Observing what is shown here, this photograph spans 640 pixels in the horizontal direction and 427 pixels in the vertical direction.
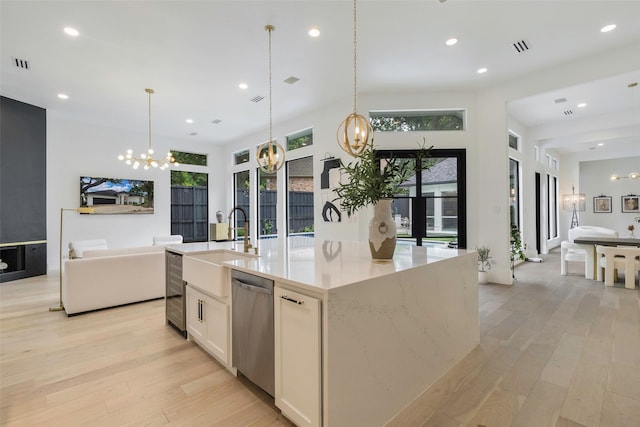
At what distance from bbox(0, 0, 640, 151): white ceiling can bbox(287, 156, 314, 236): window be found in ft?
4.79

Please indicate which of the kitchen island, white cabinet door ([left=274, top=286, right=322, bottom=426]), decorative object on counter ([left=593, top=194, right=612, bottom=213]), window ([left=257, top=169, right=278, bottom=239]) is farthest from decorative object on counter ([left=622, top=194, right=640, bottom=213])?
white cabinet door ([left=274, top=286, right=322, bottom=426])

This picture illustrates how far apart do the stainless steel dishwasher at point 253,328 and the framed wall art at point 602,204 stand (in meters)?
13.0

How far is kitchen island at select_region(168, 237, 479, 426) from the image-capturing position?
1.48 meters

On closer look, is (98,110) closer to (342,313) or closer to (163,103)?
(163,103)

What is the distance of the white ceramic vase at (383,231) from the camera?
2.18 metres

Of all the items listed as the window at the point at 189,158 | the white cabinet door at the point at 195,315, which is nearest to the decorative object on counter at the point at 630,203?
the white cabinet door at the point at 195,315

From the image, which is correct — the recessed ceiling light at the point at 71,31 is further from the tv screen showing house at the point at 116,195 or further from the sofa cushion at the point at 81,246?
the tv screen showing house at the point at 116,195

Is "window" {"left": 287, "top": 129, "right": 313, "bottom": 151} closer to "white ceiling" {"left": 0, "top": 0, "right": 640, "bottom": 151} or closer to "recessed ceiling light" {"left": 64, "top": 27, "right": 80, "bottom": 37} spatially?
"white ceiling" {"left": 0, "top": 0, "right": 640, "bottom": 151}

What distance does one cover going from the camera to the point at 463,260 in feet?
8.20

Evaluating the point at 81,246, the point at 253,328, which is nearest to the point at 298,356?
the point at 253,328

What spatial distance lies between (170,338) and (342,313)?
2.33m

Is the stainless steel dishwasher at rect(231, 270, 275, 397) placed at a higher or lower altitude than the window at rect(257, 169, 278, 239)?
lower

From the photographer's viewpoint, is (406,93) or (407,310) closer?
(407,310)

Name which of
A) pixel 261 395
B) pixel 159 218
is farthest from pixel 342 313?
pixel 159 218
